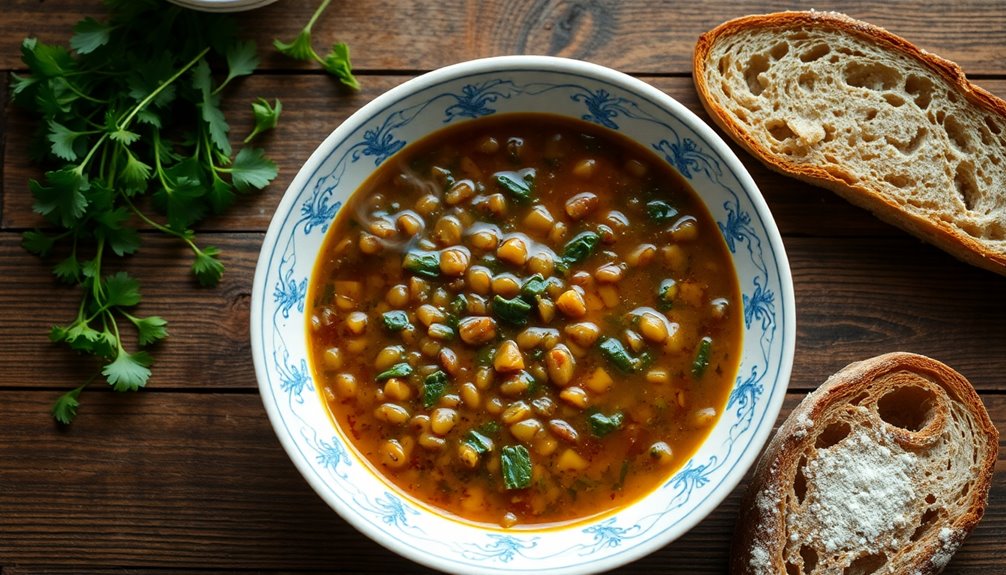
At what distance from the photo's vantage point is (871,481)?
9.66ft

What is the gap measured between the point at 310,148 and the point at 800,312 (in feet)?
5.99

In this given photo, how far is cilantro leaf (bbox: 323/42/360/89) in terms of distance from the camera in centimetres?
309

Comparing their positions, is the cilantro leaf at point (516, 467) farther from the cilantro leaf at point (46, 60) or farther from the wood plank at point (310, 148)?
the cilantro leaf at point (46, 60)

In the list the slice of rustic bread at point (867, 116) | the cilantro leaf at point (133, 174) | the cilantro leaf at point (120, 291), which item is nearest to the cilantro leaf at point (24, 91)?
the cilantro leaf at point (133, 174)

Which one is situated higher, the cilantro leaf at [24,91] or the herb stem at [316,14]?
the herb stem at [316,14]

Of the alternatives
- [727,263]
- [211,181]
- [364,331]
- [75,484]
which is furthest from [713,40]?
[75,484]

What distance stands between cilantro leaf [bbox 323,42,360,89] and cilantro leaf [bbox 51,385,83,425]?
4.63ft

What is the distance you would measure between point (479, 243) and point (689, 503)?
1057 millimetres

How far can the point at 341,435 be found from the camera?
9.48ft

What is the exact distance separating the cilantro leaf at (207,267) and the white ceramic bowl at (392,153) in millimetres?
389

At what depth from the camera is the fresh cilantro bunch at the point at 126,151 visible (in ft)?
9.87

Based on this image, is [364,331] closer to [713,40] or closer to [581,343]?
[581,343]

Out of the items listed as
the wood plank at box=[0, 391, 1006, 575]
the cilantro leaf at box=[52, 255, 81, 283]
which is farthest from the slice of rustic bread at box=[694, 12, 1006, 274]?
the cilantro leaf at box=[52, 255, 81, 283]

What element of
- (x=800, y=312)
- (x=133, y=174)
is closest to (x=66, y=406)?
(x=133, y=174)
